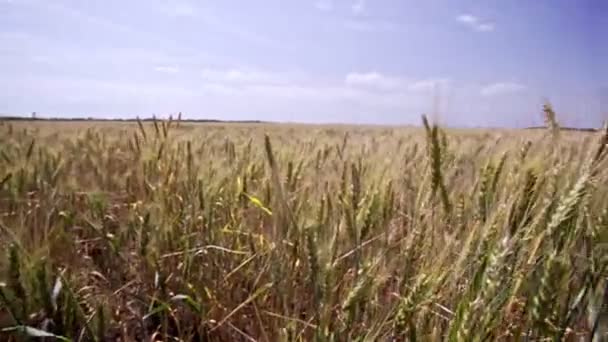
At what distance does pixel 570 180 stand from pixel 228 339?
872 millimetres

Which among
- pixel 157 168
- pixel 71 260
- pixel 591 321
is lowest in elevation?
pixel 71 260

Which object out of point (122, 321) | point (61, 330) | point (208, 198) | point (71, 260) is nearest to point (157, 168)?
point (208, 198)

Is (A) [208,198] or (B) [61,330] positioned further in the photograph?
(A) [208,198]

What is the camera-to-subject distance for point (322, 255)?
967 mm

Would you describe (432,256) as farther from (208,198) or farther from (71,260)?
(71,260)

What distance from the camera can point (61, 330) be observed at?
42.8 inches

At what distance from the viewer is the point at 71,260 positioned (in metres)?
1.45

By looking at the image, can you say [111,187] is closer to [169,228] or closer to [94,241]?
[94,241]

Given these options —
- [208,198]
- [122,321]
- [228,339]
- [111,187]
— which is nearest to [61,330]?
[122,321]

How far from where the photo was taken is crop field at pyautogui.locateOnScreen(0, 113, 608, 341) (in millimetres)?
799

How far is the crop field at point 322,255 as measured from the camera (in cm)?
80

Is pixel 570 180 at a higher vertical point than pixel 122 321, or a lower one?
higher

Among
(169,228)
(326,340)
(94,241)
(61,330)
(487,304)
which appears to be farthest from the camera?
(94,241)

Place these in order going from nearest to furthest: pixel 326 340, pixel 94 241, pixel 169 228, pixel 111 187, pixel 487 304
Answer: pixel 487 304 < pixel 326 340 < pixel 169 228 < pixel 94 241 < pixel 111 187
